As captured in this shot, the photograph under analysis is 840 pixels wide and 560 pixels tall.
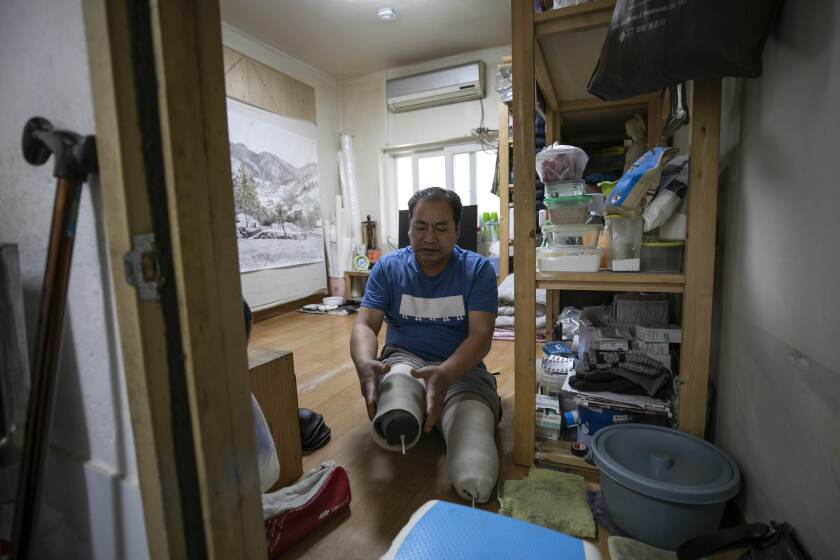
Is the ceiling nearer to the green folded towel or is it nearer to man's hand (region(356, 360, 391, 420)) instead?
man's hand (region(356, 360, 391, 420))

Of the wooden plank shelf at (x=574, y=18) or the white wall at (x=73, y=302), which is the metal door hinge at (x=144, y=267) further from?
the wooden plank shelf at (x=574, y=18)

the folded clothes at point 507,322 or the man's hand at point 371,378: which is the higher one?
the man's hand at point 371,378

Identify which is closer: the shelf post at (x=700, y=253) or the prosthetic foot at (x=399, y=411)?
the shelf post at (x=700, y=253)

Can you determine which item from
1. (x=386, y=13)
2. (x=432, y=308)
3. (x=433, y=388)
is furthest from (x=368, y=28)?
(x=433, y=388)

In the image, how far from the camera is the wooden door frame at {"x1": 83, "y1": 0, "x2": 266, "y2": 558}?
43cm

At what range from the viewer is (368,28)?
9.67ft

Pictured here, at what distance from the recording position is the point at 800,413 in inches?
26.3

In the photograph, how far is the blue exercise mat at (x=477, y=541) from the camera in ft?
2.07

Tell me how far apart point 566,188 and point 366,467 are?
3.36 ft

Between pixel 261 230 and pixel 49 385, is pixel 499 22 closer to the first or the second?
pixel 261 230

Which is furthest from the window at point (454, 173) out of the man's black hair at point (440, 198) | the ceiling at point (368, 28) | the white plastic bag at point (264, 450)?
the white plastic bag at point (264, 450)

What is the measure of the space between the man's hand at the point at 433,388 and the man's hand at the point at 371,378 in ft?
0.33

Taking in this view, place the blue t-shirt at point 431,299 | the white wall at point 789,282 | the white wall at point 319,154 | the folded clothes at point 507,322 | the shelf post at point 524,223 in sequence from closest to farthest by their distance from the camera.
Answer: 1. the white wall at point 789,282
2. the shelf post at point 524,223
3. the blue t-shirt at point 431,299
4. the folded clothes at point 507,322
5. the white wall at point 319,154

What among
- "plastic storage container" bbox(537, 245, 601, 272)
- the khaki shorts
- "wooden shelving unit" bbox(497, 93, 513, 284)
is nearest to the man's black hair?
"plastic storage container" bbox(537, 245, 601, 272)
